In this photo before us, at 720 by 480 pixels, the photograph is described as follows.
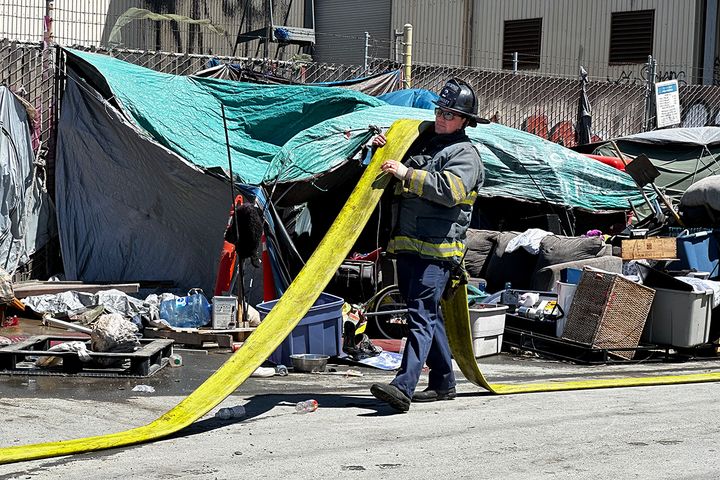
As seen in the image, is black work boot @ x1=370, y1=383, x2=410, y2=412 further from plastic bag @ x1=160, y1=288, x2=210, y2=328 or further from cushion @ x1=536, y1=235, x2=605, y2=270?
cushion @ x1=536, y1=235, x2=605, y2=270

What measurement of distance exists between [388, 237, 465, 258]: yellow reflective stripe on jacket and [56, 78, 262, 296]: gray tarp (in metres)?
5.23

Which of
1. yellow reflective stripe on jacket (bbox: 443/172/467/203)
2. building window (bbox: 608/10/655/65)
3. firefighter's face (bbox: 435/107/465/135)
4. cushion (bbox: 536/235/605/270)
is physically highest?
building window (bbox: 608/10/655/65)

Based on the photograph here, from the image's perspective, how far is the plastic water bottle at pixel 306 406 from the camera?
6.70m

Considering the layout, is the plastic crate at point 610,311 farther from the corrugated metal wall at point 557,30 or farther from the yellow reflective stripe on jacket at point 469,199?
the corrugated metal wall at point 557,30

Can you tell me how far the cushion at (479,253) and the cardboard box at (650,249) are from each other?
1.46 meters

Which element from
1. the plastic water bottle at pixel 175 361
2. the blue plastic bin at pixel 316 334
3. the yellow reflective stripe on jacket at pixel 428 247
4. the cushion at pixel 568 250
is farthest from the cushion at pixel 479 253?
the yellow reflective stripe on jacket at pixel 428 247

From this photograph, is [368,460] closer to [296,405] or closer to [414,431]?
[414,431]

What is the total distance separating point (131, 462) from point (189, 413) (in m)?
0.64

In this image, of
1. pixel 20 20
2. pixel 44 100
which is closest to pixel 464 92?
pixel 44 100

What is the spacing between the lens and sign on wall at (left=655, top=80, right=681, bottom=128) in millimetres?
18469

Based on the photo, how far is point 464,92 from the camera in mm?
6941

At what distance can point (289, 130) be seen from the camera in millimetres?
12625

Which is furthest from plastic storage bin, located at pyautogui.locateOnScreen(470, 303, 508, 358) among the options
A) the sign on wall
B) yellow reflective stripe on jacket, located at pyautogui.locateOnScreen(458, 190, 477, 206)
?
the sign on wall

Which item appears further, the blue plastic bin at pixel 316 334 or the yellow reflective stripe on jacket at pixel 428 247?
the blue plastic bin at pixel 316 334
